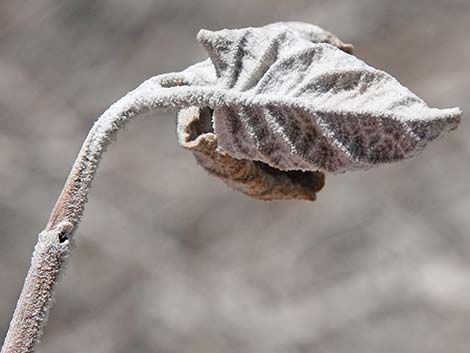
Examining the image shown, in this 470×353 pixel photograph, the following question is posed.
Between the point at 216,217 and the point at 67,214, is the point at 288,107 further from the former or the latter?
the point at 216,217

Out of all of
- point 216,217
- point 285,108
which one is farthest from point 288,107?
point 216,217

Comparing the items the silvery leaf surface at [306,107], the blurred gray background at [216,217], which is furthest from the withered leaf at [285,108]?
the blurred gray background at [216,217]

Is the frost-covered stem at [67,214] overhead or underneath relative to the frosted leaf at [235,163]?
underneath

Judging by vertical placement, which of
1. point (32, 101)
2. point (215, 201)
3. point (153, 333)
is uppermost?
point (32, 101)

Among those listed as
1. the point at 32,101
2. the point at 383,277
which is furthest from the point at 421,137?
the point at 32,101

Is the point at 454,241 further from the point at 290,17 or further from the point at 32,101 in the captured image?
the point at 32,101

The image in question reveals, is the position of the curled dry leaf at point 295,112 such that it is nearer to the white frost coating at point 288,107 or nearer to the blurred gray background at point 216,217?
the white frost coating at point 288,107

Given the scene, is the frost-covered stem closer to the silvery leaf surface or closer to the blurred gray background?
the silvery leaf surface
